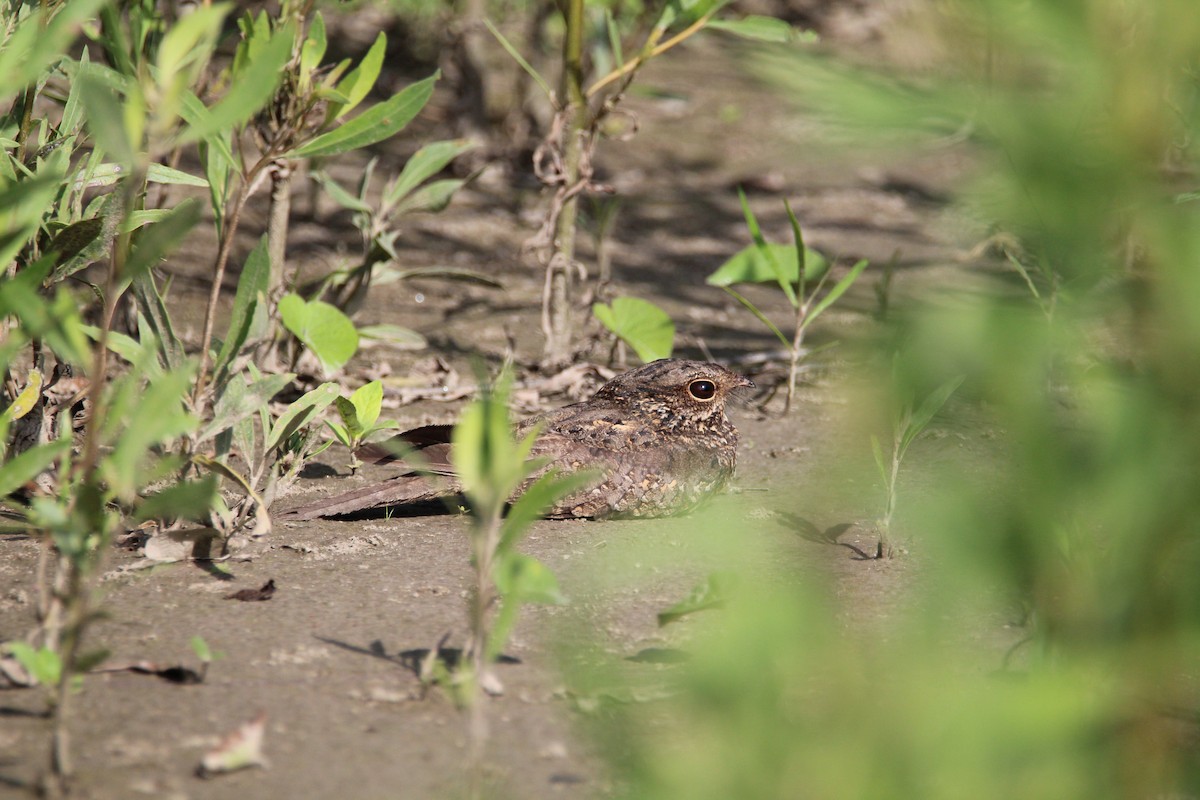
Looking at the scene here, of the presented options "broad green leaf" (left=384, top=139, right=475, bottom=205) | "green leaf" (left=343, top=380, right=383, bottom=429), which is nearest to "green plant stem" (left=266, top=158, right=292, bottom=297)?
"broad green leaf" (left=384, top=139, right=475, bottom=205)

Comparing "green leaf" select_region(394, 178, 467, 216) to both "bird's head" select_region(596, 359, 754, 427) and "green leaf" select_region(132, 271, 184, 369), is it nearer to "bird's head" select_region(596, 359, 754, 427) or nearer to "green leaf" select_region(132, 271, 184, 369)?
"bird's head" select_region(596, 359, 754, 427)

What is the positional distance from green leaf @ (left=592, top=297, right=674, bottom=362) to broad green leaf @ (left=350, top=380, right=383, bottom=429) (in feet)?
4.26

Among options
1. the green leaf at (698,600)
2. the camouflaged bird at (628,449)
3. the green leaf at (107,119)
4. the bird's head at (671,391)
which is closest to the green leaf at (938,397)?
the green leaf at (107,119)

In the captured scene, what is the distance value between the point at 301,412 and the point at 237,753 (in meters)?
1.27

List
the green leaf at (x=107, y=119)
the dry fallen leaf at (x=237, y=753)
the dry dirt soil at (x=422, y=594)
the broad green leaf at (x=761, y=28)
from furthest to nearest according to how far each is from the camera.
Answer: the broad green leaf at (x=761, y=28), the dry fallen leaf at (x=237, y=753), the green leaf at (x=107, y=119), the dry dirt soil at (x=422, y=594)

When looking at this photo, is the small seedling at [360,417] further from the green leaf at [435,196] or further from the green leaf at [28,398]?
the green leaf at [435,196]

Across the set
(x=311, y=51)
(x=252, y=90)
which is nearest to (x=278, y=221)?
(x=311, y=51)

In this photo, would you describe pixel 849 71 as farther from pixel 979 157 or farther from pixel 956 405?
pixel 956 405

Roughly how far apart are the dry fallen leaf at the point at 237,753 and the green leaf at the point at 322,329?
1.89m

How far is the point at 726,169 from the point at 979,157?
727 cm

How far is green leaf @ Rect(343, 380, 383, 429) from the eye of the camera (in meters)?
3.51

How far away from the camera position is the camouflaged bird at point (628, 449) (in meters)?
3.58

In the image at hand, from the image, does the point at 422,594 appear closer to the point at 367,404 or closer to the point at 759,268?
the point at 367,404

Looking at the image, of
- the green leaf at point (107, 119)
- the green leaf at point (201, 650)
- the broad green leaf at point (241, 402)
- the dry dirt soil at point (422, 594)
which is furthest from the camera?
the broad green leaf at point (241, 402)
